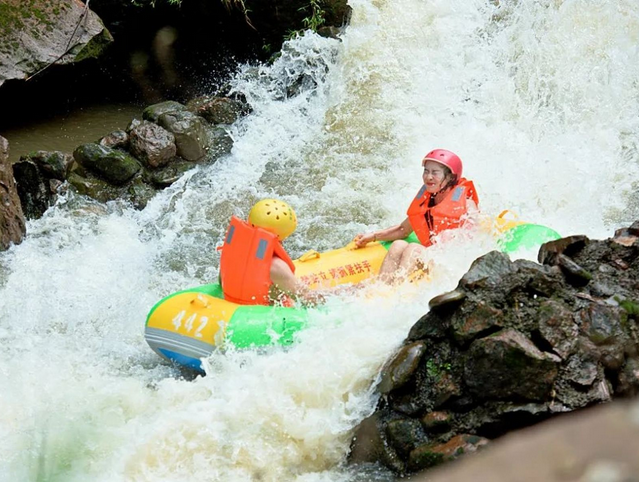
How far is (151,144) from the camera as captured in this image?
7.42 metres

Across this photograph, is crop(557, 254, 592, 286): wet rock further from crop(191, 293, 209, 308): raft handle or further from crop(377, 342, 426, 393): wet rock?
crop(191, 293, 209, 308): raft handle

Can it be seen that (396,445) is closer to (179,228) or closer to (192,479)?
(192,479)

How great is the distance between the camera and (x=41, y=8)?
7336 millimetres

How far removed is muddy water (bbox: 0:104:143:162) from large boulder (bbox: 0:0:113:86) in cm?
82

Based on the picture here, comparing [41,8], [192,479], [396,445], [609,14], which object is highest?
[609,14]

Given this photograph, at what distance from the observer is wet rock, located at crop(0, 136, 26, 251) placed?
6211mm

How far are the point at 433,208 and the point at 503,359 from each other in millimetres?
2022

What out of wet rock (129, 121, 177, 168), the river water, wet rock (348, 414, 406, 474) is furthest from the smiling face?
wet rock (129, 121, 177, 168)

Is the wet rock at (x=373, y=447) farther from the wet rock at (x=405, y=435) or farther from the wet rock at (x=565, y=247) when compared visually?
the wet rock at (x=565, y=247)

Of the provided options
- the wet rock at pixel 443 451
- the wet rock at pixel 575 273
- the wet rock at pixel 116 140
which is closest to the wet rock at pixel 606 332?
the wet rock at pixel 575 273

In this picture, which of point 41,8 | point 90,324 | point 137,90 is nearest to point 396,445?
point 90,324

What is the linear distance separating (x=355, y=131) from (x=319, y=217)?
1.48 m

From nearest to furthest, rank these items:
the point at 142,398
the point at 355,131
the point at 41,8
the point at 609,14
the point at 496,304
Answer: the point at 496,304, the point at 142,398, the point at 41,8, the point at 355,131, the point at 609,14

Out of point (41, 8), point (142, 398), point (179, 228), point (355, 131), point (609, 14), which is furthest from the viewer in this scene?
point (609, 14)
